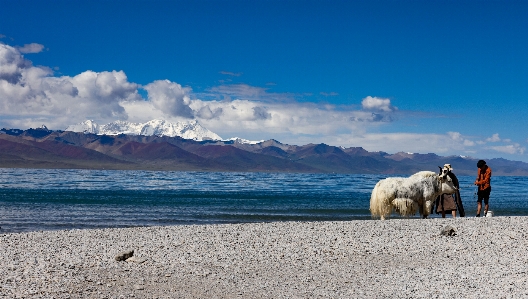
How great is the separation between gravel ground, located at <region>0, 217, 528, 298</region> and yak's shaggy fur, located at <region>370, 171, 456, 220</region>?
203cm

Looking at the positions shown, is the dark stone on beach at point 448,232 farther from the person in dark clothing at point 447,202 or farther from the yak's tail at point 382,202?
the person in dark clothing at point 447,202

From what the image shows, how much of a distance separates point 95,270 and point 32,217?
12892 mm

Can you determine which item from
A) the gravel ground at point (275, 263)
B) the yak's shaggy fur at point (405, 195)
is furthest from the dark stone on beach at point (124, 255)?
the yak's shaggy fur at point (405, 195)

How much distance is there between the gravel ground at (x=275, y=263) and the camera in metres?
7.29

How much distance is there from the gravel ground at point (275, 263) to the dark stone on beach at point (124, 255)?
13 cm

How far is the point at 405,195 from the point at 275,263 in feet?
23.0

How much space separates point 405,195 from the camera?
591 inches

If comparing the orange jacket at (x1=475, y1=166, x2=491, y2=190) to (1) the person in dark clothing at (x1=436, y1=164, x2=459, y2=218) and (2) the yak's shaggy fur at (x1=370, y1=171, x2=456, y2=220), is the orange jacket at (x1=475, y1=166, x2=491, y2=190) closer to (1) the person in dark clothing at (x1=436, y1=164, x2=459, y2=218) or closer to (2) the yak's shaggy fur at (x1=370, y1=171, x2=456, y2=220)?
(1) the person in dark clothing at (x1=436, y1=164, x2=459, y2=218)

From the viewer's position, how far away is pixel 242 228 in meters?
13.2

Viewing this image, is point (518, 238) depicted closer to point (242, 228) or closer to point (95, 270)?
point (242, 228)

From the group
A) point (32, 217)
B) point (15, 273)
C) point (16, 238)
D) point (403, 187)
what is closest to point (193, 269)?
point (15, 273)

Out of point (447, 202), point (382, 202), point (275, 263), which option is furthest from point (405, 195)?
point (275, 263)

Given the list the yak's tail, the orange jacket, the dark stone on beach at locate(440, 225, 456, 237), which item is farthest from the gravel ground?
the orange jacket

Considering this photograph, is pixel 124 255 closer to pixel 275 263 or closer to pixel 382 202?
pixel 275 263
